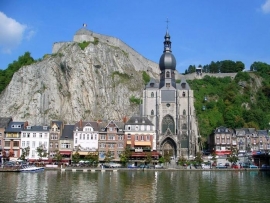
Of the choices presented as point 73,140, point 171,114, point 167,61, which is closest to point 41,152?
point 73,140

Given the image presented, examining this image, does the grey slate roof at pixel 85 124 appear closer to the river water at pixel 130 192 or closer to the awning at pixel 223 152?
the awning at pixel 223 152

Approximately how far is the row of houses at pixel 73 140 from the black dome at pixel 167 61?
20.5 metres

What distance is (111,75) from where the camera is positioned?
298 feet

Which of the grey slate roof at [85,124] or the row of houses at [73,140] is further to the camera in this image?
the grey slate roof at [85,124]

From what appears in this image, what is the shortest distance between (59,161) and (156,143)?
2038 cm

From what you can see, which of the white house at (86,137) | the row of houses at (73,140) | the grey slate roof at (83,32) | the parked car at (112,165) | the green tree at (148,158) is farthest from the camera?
the grey slate roof at (83,32)

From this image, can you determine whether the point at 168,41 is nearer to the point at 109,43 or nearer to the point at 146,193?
the point at 109,43

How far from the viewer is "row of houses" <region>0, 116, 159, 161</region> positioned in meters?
63.9

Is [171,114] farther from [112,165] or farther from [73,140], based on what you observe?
[73,140]

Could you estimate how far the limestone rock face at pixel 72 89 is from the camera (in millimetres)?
80500

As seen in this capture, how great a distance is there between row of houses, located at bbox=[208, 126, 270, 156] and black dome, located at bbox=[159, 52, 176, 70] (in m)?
17.5

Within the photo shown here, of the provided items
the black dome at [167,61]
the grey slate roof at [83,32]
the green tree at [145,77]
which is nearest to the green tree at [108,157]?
the black dome at [167,61]

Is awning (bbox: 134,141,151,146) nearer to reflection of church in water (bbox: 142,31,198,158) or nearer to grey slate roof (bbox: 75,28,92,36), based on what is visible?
reflection of church in water (bbox: 142,31,198,158)

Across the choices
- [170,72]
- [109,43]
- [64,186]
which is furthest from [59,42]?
[64,186]
